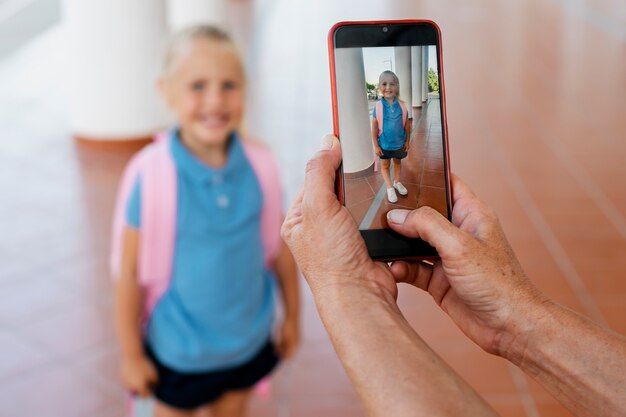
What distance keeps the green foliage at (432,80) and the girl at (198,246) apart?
73 centimetres

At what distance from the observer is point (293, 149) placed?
3303mm

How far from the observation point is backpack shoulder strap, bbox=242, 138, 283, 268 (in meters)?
1.51

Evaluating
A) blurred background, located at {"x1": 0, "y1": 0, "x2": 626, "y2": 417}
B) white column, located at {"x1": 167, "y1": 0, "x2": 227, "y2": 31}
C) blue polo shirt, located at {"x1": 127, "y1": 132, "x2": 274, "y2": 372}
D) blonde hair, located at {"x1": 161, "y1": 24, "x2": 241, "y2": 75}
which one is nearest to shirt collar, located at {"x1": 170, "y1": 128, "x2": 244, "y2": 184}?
blue polo shirt, located at {"x1": 127, "y1": 132, "x2": 274, "y2": 372}

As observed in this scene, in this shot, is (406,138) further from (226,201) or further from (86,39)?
(86,39)

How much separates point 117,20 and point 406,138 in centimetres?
288

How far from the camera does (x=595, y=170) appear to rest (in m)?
3.13

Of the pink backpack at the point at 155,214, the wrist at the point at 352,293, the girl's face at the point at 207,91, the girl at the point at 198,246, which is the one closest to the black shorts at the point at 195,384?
the girl at the point at 198,246

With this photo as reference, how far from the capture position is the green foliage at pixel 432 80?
0.78 metres

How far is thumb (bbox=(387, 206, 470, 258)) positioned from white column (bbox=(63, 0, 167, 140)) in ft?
9.28

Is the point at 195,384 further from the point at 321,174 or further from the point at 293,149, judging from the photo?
the point at 293,149

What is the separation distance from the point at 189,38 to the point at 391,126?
866mm

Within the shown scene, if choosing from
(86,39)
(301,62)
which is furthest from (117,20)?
(301,62)

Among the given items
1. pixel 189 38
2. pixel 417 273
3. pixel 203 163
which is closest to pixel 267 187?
pixel 203 163

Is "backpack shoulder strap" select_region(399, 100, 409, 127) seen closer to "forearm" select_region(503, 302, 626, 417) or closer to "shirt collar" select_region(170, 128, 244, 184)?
"forearm" select_region(503, 302, 626, 417)
